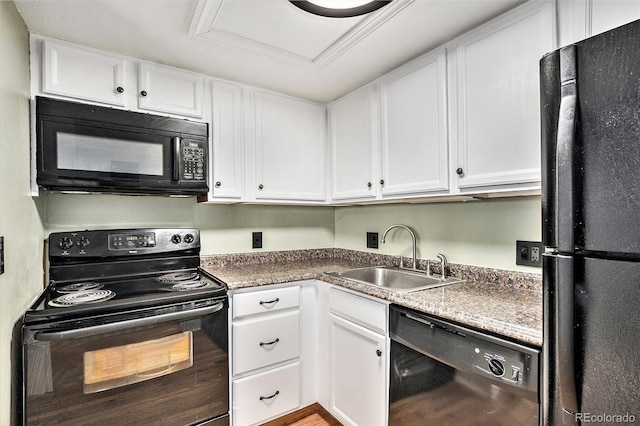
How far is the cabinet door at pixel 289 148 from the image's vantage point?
2080mm

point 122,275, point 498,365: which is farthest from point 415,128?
point 122,275

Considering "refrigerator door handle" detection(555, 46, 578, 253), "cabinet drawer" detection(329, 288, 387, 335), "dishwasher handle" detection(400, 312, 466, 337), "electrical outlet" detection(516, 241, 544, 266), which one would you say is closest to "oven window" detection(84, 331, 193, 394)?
"cabinet drawer" detection(329, 288, 387, 335)

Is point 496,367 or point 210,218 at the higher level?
point 210,218

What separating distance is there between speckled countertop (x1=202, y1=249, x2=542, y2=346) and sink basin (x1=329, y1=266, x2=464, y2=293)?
9 centimetres

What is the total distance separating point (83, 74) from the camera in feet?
5.13

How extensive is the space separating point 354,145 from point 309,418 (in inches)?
65.6

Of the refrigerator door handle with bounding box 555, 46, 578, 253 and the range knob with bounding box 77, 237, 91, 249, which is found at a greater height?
the refrigerator door handle with bounding box 555, 46, 578, 253

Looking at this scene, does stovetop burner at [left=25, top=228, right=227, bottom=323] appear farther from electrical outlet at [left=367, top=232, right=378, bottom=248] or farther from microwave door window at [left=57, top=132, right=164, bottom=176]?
electrical outlet at [left=367, top=232, right=378, bottom=248]

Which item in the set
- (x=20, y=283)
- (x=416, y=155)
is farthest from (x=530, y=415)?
(x=20, y=283)

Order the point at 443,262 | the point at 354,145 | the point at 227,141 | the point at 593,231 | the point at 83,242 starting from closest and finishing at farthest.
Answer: the point at 593,231 → the point at 83,242 → the point at 443,262 → the point at 227,141 → the point at 354,145

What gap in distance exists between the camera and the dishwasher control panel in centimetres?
98

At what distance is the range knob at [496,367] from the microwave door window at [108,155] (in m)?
1.70

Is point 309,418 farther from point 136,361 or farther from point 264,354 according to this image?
point 136,361

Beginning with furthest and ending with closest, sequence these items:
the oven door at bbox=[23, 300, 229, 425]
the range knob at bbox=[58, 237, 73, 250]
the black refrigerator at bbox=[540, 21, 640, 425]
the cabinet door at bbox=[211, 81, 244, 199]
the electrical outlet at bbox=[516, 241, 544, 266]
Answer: the cabinet door at bbox=[211, 81, 244, 199] → the range knob at bbox=[58, 237, 73, 250] → the electrical outlet at bbox=[516, 241, 544, 266] → the oven door at bbox=[23, 300, 229, 425] → the black refrigerator at bbox=[540, 21, 640, 425]
